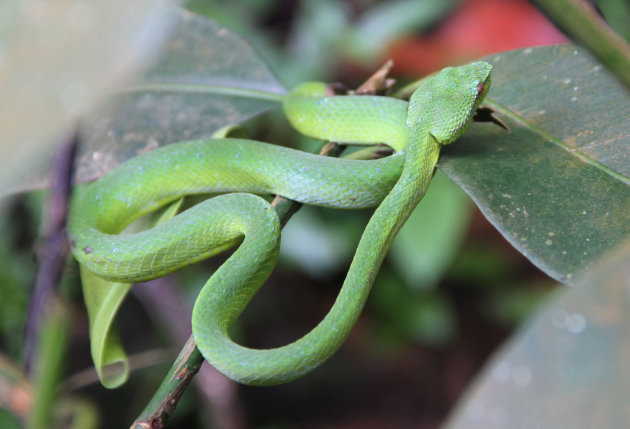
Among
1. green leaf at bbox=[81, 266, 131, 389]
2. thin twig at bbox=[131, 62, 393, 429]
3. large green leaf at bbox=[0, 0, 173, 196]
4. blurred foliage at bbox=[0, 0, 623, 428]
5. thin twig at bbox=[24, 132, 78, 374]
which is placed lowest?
blurred foliage at bbox=[0, 0, 623, 428]

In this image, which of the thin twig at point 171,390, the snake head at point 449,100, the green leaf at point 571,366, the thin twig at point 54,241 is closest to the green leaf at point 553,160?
the snake head at point 449,100

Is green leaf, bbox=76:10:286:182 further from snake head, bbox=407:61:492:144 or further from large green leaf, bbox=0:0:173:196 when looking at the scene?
large green leaf, bbox=0:0:173:196

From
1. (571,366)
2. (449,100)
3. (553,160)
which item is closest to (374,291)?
(449,100)

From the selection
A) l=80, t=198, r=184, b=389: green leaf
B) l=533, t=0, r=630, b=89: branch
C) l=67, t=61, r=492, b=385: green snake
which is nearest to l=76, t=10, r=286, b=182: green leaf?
l=67, t=61, r=492, b=385: green snake

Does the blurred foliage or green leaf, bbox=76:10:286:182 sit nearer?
green leaf, bbox=76:10:286:182

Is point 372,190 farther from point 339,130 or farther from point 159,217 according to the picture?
point 159,217

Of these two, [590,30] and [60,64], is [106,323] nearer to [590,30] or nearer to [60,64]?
[60,64]

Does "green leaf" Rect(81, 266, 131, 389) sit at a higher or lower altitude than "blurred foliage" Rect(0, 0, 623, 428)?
higher
